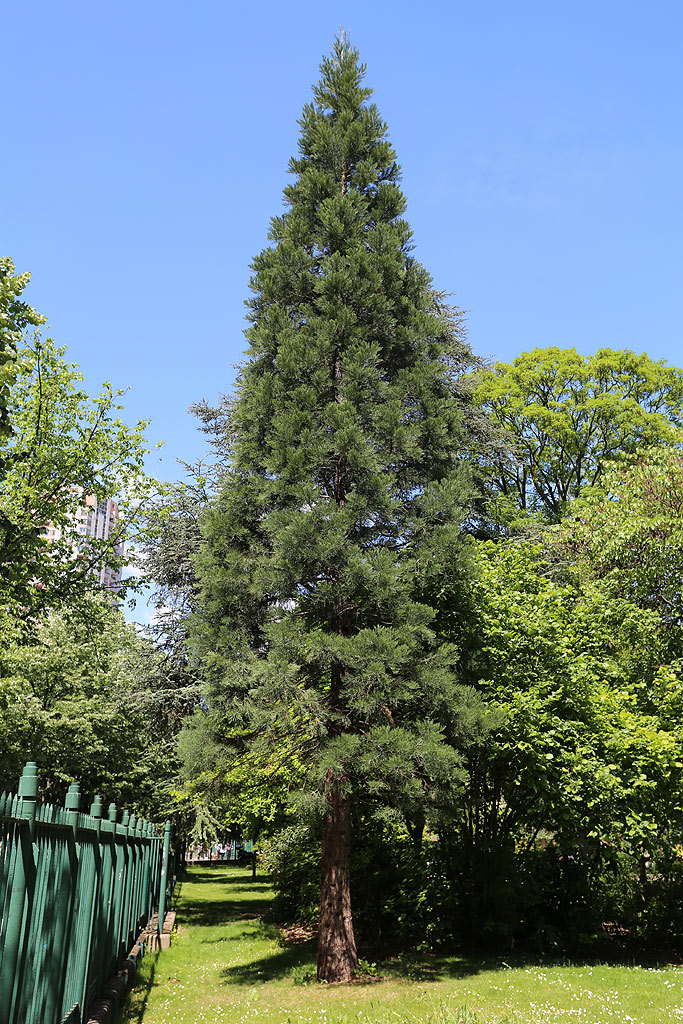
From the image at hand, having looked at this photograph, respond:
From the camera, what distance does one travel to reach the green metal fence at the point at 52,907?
416cm

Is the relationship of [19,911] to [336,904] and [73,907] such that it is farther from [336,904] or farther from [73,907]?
[336,904]

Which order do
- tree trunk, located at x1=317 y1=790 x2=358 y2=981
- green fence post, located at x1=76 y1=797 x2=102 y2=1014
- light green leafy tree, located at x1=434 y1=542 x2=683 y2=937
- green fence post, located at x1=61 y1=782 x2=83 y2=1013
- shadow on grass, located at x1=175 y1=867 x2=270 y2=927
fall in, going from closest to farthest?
1. green fence post, located at x1=61 y1=782 x2=83 y2=1013
2. green fence post, located at x1=76 y1=797 x2=102 y2=1014
3. tree trunk, located at x1=317 y1=790 x2=358 y2=981
4. light green leafy tree, located at x1=434 y1=542 x2=683 y2=937
5. shadow on grass, located at x1=175 y1=867 x2=270 y2=927

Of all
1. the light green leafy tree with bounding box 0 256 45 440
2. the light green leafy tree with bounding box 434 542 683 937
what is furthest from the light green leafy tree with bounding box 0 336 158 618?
the light green leafy tree with bounding box 434 542 683 937

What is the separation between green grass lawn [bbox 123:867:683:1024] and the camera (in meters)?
9.26

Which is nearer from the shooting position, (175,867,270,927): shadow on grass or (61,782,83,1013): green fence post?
(61,782,83,1013): green fence post

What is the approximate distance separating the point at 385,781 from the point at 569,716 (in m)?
3.84

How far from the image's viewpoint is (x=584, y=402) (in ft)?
93.7

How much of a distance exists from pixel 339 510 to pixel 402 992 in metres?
6.87

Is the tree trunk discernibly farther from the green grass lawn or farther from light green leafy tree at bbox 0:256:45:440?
light green leafy tree at bbox 0:256:45:440

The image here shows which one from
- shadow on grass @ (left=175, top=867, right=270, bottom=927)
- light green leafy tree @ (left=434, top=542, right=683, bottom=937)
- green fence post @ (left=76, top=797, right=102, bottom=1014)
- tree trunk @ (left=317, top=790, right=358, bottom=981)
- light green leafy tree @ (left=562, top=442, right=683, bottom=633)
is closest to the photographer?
green fence post @ (left=76, top=797, right=102, bottom=1014)

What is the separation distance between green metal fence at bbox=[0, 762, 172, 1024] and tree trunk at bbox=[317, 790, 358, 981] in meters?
3.75

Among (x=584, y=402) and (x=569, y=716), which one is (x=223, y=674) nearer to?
(x=569, y=716)

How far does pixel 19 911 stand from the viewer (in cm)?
423

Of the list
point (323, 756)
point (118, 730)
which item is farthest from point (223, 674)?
point (118, 730)
